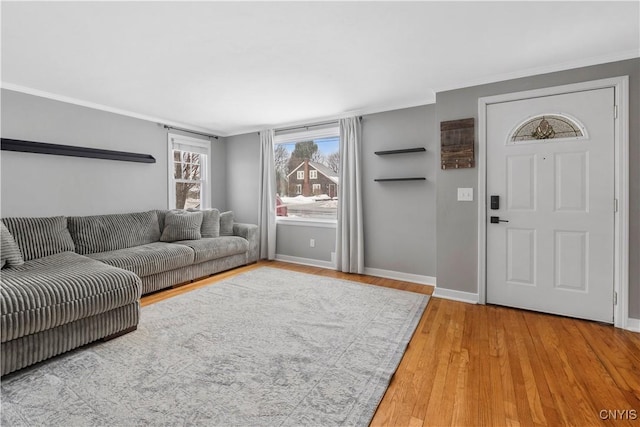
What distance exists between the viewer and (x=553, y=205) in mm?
2709

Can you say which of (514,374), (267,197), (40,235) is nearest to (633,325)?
(514,374)

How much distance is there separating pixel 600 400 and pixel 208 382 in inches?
86.3

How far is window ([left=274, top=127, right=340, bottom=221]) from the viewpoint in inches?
178

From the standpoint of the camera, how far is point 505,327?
2492 millimetres

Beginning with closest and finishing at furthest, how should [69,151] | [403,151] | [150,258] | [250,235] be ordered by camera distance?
[150,258] < [69,151] < [403,151] < [250,235]

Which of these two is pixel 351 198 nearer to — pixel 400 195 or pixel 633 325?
pixel 400 195

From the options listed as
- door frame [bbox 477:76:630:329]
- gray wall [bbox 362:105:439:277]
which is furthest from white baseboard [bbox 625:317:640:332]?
gray wall [bbox 362:105:439:277]

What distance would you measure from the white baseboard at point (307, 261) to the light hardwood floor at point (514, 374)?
6.46 ft

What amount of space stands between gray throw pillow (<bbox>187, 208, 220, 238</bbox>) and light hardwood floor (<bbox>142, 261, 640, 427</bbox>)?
125 inches

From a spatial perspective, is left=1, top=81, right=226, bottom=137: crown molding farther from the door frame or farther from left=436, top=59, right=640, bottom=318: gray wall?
the door frame

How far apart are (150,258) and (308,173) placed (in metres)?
A: 2.56

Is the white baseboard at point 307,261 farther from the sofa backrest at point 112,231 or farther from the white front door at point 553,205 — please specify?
the white front door at point 553,205

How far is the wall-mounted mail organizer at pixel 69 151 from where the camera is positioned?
3006 mm

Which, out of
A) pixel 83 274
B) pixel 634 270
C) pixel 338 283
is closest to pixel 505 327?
pixel 634 270
